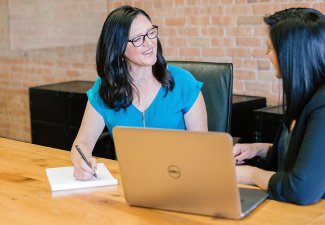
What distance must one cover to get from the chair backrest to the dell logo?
99 centimetres

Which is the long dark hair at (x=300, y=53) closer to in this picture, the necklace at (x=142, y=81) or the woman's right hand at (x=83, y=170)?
the woman's right hand at (x=83, y=170)

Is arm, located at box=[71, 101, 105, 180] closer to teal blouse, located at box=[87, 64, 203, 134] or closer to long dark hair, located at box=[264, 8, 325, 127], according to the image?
teal blouse, located at box=[87, 64, 203, 134]

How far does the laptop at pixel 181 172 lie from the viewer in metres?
1.50

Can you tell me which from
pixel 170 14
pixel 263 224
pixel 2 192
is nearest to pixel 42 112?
pixel 170 14

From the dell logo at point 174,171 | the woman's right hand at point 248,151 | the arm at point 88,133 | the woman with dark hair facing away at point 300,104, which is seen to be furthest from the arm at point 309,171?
the arm at point 88,133

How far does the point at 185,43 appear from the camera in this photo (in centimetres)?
399

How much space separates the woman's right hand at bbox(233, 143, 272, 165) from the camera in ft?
7.16

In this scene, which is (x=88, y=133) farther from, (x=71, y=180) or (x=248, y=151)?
(x=248, y=151)

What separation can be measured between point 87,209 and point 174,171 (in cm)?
32

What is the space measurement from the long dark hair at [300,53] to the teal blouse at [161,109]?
2.45ft

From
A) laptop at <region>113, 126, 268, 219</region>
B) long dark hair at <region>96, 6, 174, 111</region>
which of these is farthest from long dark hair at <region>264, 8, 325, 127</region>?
long dark hair at <region>96, 6, 174, 111</region>

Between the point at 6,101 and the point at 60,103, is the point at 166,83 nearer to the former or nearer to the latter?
the point at 60,103

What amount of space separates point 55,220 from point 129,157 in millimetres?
272

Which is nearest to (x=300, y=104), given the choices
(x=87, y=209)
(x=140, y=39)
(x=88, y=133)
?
(x=87, y=209)
